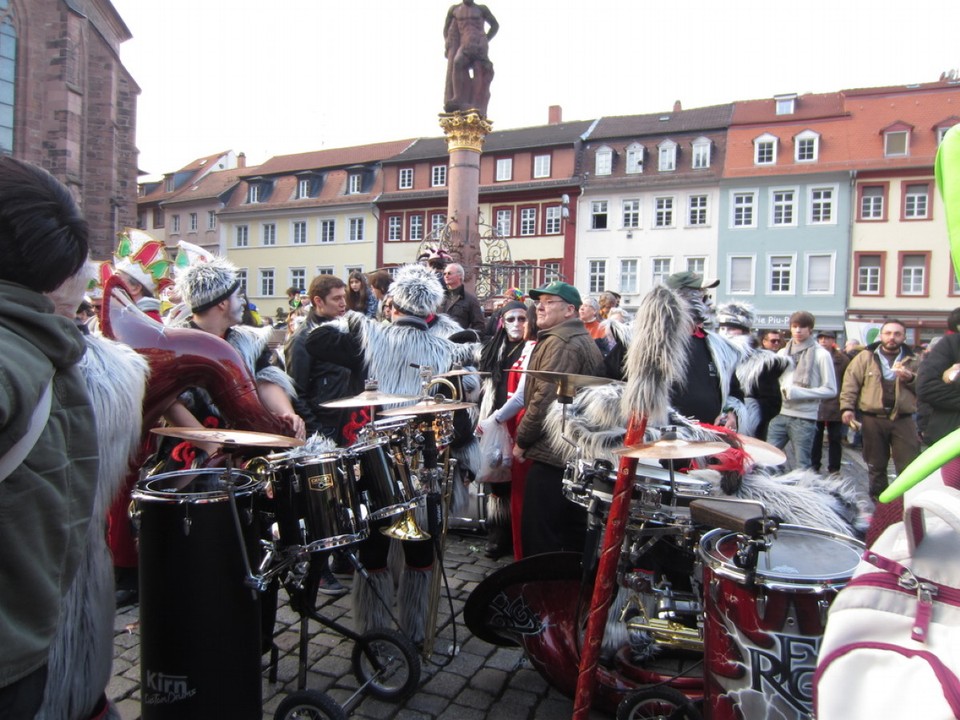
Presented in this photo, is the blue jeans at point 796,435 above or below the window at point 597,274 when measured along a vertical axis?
below

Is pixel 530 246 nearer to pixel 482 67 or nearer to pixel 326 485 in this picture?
pixel 482 67

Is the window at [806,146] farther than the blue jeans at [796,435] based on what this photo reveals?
Yes

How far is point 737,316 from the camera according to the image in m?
6.42

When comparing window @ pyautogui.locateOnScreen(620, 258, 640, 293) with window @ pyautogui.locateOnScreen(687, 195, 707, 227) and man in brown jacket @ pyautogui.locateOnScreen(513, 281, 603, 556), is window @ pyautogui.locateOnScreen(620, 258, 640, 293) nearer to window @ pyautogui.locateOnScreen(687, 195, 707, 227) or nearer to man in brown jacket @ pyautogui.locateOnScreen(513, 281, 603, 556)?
window @ pyautogui.locateOnScreen(687, 195, 707, 227)

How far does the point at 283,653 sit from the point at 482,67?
9379 millimetres

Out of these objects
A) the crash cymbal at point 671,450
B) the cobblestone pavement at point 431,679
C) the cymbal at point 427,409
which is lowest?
the cobblestone pavement at point 431,679

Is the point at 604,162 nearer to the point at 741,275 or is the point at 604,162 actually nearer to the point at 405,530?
the point at 741,275

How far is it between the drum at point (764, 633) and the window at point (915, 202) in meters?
34.3

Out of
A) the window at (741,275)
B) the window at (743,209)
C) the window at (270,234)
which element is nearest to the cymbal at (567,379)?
the window at (741,275)

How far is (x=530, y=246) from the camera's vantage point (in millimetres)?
36312

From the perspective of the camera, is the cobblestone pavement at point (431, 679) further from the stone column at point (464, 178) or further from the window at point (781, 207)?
the window at point (781, 207)

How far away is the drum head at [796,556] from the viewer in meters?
2.00

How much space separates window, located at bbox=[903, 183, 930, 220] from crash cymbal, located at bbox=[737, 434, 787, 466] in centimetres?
3319

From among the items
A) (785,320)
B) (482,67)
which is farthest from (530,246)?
(482,67)
